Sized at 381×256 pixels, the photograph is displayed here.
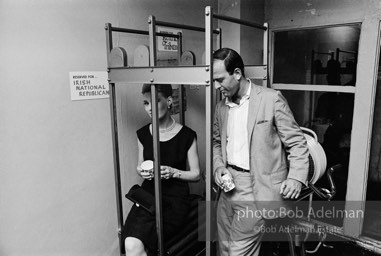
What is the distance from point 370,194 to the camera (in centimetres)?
270

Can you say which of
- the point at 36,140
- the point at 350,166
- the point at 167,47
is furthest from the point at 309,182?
the point at 36,140

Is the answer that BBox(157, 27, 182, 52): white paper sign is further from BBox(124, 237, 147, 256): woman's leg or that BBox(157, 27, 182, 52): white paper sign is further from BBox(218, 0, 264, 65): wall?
BBox(124, 237, 147, 256): woman's leg

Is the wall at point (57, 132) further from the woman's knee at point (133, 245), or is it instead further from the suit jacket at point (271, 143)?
the suit jacket at point (271, 143)

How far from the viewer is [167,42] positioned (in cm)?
246

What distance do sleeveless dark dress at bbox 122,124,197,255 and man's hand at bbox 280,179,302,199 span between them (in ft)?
1.92

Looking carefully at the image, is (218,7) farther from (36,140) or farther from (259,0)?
(36,140)

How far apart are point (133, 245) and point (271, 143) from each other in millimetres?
955

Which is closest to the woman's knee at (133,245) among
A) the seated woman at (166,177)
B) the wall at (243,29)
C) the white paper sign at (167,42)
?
the seated woman at (166,177)

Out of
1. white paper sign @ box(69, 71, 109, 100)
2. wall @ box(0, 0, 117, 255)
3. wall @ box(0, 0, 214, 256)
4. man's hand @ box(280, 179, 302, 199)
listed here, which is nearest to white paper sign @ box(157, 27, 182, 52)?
wall @ box(0, 0, 214, 256)

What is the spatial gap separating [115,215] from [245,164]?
1017mm

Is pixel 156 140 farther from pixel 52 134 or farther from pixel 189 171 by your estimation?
pixel 52 134

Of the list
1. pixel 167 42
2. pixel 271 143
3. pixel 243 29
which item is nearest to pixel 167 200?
pixel 271 143

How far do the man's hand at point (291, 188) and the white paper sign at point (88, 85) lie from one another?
4.00 feet

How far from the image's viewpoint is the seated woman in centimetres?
181
